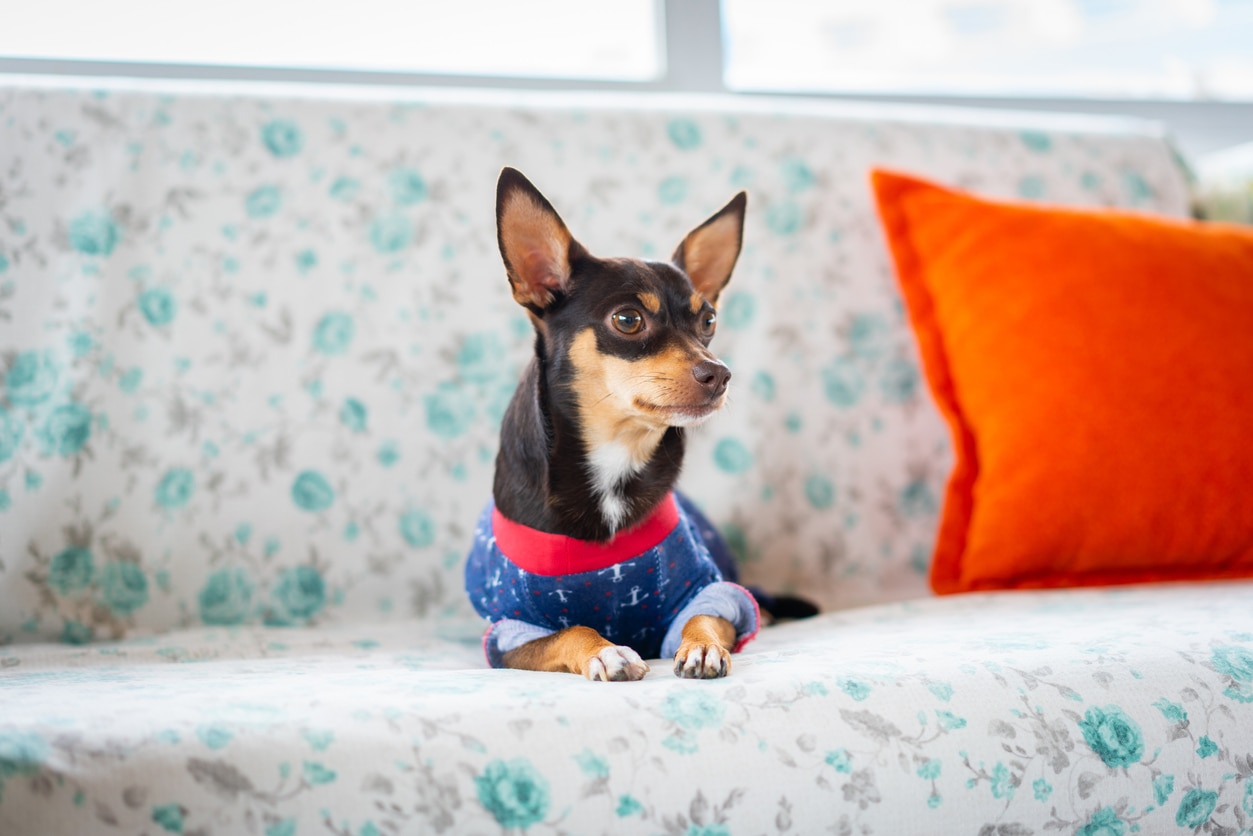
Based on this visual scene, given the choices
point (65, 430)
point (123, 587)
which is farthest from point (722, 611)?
point (65, 430)

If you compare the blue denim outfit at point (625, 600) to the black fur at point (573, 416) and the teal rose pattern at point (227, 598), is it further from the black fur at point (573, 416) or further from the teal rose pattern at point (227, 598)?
the teal rose pattern at point (227, 598)

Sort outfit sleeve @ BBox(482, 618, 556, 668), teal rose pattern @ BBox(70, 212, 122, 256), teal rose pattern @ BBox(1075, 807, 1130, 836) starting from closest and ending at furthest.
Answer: teal rose pattern @ BBox(1075, 807, 1130, 836) → outfit sleeve @ BBox(482, 618, 556, 668) → teal rose pattern @ BBox(70, 212, 122, 256)

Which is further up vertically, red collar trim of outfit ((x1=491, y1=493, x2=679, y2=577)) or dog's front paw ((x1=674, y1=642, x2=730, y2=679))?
red collar trim of outfit ((x1=491, y1=493, x2=679, y2=577))

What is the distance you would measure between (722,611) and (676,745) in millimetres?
317

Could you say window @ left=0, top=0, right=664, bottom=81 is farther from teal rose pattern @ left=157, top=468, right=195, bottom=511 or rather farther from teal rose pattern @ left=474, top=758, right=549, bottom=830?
teal rose pattern @ left=474, top=758, right=549, bottom=830

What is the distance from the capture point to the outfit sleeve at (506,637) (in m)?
1.15

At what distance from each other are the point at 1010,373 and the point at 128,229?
5.25ft

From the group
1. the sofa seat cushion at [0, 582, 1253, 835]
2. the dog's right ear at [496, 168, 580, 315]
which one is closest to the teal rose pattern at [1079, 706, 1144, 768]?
the sofa seat cushion at [0, 582, 1253, 835]

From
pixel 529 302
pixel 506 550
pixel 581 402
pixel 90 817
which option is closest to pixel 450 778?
pixel 90 817

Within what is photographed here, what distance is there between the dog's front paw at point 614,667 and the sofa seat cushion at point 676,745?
2cm

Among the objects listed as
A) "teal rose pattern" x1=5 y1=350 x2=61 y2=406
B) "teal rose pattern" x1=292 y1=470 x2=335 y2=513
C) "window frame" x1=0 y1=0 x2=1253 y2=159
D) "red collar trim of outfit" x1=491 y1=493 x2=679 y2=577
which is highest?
"window frame" x1=0 y1=0 x2=1253 y2=159

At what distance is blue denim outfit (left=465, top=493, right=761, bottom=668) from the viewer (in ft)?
3.87

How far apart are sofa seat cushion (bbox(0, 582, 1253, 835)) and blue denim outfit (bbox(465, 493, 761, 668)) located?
0.11m

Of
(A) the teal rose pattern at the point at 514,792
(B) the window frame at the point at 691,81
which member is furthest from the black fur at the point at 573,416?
(B) the window frame at the point at 691,81
